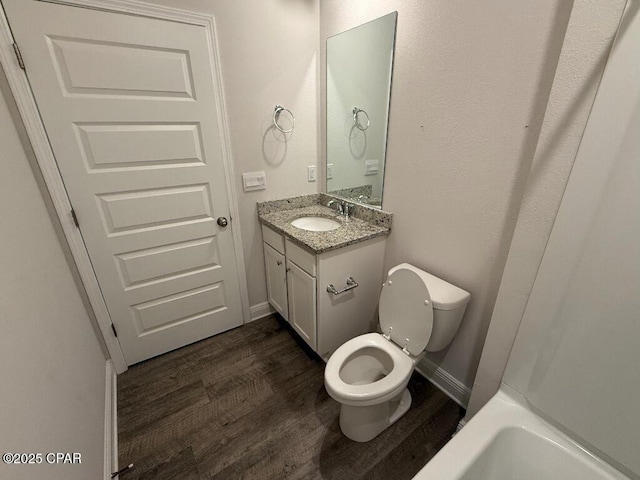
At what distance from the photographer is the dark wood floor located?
1.28 m

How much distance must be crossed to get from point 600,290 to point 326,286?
1.09 m

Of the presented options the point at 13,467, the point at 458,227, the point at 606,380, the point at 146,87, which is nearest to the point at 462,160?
the point at 458,227

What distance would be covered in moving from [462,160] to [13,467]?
67.3 inches

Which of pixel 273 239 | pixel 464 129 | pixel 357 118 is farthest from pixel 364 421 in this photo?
pixel 357 118

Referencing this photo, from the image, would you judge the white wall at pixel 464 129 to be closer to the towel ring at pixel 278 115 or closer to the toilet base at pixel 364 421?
the toilet base at pixel 364 421

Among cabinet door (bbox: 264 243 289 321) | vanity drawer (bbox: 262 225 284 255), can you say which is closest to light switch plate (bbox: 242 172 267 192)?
vanity drawer (bbox: 262 225 284 255)

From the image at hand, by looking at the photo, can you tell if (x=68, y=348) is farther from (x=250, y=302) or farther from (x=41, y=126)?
(x=250, y=302)

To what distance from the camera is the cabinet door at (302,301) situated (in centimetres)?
162

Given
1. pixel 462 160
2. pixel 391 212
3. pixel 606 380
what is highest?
pixel 462 160

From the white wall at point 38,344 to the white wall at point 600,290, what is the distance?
1523 mm

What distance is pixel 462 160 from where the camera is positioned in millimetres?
1272

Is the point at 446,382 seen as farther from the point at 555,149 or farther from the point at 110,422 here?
the point at 110,422

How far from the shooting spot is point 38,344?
0.90 meters

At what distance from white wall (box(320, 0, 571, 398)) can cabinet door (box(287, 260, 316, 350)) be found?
1.91 feet
